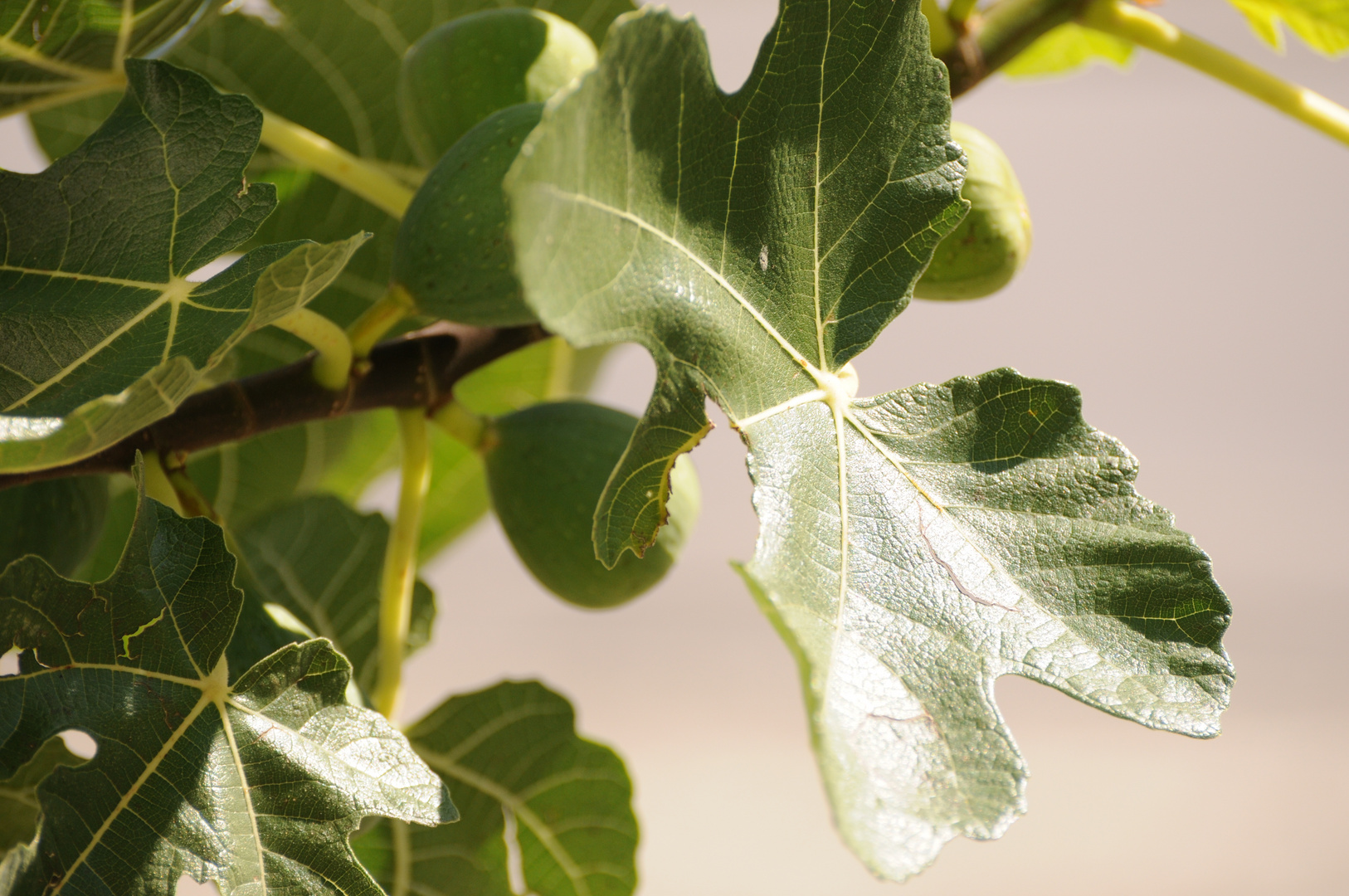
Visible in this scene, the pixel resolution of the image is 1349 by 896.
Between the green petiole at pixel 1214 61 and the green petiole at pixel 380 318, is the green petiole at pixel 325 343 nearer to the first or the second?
the green petiole at pixel 380 318

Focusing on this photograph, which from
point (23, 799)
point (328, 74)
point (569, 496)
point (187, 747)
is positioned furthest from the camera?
point (328, 74)

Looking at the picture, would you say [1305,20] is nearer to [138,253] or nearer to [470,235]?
[470,235]

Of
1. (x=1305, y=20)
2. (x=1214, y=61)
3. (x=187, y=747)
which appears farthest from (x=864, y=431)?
(x=1305, y=20)

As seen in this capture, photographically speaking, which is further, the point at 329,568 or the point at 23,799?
the point at 329,568

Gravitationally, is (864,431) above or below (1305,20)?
below

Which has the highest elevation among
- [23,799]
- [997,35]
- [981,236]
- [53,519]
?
[997,35]

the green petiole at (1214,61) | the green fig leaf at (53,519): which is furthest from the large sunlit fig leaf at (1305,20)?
the green fig leaf at (53,519)

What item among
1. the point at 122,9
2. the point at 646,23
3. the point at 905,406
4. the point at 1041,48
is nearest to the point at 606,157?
the point at 646,23
